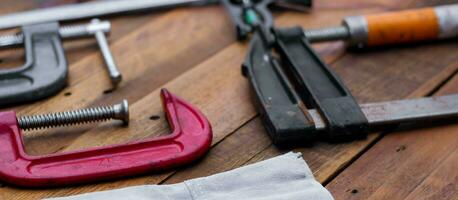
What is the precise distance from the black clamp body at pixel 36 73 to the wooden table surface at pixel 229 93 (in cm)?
2

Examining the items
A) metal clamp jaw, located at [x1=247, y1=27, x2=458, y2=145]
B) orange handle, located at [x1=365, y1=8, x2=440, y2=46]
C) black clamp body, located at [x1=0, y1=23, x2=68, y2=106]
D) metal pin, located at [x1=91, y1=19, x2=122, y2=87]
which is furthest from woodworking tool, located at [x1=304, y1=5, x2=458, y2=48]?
black clamp body, located at [x1=0, y1=23, x2=68, y2=106]

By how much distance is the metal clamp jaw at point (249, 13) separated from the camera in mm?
1413

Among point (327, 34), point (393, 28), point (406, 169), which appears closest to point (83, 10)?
point (327, 34)

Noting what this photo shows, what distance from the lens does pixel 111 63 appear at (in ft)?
4.31

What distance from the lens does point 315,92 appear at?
117 cm

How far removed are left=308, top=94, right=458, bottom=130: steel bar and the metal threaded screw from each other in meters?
0.32

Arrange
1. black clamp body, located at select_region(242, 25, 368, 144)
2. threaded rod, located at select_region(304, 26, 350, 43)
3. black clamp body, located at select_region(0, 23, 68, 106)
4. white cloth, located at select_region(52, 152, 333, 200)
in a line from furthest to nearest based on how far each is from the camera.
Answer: threaded rod, located at select_region(304, 26, 350, 43), black clamp body, located at select_region(0, 23, 68, 106), black clamp body, located at select_region(242, 25, 368, 144), white cloth, located at select_region(52, 152, 333, 200)

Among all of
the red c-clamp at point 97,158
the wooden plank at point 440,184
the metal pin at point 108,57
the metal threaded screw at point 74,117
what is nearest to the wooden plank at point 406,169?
the wooden plank at point 440,184

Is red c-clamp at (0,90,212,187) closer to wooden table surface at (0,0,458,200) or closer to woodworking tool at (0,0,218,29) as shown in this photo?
wooden table surface at (0,0,458,200)

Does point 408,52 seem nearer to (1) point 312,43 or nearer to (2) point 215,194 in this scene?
(1) point 312,43

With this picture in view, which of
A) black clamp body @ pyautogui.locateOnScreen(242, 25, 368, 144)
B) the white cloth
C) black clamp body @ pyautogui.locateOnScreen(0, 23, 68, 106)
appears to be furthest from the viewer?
black clamp body @ pyautogui.locateOnScreen(0, 23, 68, 106)

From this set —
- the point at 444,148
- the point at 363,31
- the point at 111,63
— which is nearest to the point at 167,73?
the point at 111,63

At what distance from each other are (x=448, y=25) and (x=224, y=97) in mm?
506

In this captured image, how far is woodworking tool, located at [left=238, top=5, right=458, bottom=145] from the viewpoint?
1.09 m
